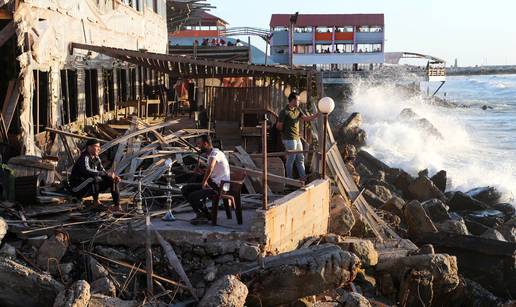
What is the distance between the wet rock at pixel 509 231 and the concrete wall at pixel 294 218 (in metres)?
6.29

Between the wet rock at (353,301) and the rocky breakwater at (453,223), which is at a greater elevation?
the wet rock at (353,301)

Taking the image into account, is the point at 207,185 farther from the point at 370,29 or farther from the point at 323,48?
the point at 323,48

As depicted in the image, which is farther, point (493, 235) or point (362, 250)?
point (493, 235)

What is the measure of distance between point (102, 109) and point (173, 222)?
955 centimetres

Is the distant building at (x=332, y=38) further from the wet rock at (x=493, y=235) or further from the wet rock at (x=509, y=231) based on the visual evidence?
the wet rock at (x=493, y=235)

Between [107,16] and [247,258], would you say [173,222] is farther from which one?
[107,16]

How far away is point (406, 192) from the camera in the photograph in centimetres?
2203

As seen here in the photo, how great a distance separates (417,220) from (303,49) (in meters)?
48.9

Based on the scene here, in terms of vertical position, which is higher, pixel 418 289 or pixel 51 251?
pixel 51 251

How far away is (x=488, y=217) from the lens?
732 inches

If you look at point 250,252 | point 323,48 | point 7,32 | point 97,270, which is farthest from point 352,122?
point 323,48

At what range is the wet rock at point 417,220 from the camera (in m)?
14.6

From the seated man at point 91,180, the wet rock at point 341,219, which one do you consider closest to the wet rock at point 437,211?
the wet rock at point 341,219

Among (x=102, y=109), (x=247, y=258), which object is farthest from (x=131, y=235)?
(x=102, y=109)
